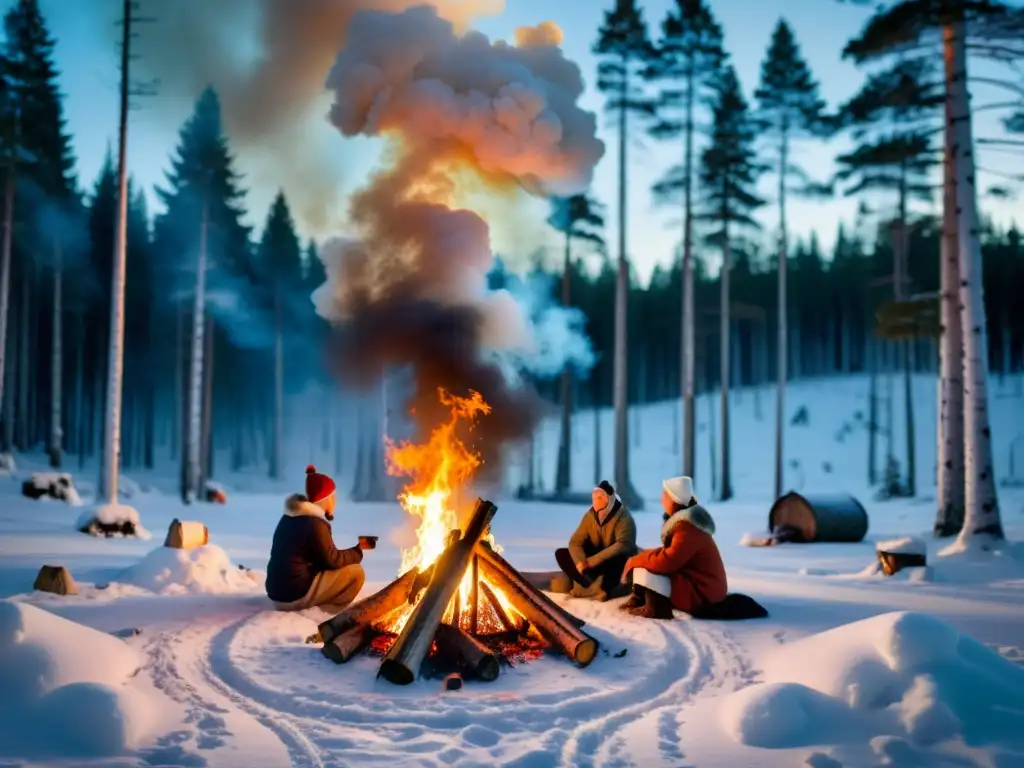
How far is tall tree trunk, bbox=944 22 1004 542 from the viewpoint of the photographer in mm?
11609

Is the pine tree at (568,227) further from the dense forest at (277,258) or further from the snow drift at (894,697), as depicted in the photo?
the snow drift at (894,697)

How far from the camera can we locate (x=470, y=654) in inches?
225

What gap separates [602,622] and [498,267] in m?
15.0

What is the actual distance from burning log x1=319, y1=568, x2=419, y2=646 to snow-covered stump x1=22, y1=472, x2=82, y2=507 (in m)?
14.2

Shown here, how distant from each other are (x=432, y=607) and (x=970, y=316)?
34.0ft

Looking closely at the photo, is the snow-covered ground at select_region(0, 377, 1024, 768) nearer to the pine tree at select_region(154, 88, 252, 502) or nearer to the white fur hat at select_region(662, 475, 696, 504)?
the white fur hat at select_region(662, 475, 696, 504)

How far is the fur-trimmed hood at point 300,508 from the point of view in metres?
7.41

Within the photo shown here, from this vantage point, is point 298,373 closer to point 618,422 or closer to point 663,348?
point 663,348

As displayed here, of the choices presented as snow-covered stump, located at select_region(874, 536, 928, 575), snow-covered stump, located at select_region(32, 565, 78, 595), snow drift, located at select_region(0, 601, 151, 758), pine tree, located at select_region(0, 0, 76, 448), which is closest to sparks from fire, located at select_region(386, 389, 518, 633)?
snow drift, located at select_region(0, 601, 151, 758)

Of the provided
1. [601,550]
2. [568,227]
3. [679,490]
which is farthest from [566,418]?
[679,490]

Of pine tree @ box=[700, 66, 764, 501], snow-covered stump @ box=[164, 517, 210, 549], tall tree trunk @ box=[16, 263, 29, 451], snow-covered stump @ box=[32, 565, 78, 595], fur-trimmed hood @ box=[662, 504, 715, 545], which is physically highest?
pine tree @ box=[700, 66, 764, 501]

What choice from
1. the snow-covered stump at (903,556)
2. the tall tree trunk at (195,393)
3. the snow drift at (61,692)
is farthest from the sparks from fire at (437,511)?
Answer: the tall tree trunk at (195,393)

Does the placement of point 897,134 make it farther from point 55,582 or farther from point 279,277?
point 279,277

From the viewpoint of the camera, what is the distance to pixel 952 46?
12555 mm
